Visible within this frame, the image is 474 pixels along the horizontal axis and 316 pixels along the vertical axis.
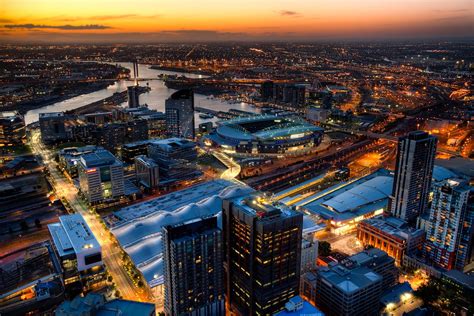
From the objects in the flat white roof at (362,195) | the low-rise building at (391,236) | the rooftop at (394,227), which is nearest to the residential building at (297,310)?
the low-rise building at (391,236)

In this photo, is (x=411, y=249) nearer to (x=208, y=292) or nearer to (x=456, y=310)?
(x=456, y=310)

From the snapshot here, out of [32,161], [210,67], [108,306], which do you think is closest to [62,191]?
[32,161]

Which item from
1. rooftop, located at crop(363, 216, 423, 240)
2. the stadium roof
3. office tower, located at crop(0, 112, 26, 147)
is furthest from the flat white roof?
office tower, located at crop(0, 112, 26, 147)

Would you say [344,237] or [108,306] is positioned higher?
[108,306]

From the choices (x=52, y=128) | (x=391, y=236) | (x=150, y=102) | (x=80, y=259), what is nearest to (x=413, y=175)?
(x=391, y=236)

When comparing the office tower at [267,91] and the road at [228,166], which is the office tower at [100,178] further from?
the office tower at [267,91]

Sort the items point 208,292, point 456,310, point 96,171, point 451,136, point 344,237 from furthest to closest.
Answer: point 451,136
point 96,171
point 344,237
point 456,310
point 208,292

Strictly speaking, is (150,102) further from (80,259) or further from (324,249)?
(324,249)
